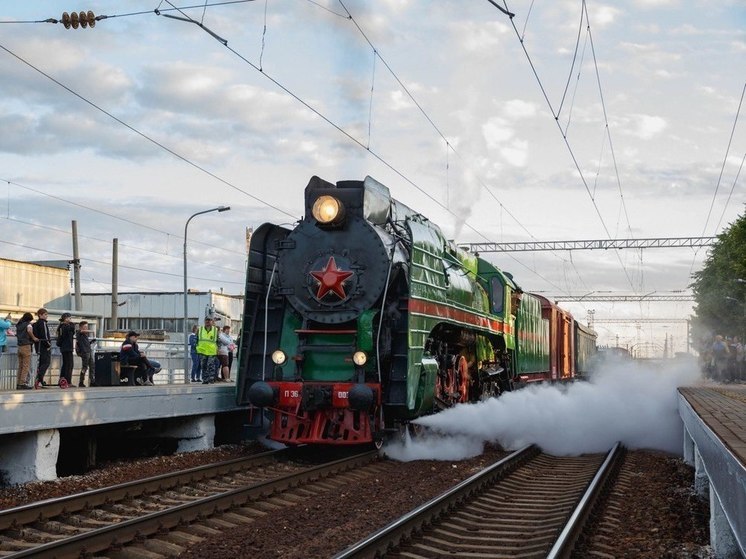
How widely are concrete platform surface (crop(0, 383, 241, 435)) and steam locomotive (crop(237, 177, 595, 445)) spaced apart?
865 mm

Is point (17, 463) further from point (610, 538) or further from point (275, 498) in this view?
point (610, 538)

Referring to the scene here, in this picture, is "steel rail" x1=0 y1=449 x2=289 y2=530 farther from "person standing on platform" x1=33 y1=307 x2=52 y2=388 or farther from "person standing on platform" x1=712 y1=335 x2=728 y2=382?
"person standing on platform" x1=712 y1=335 x2=728 y2=382

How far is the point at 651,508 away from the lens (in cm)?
991

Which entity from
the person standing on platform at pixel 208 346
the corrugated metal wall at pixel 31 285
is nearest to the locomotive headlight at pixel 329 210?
the person standing on platform at pixel 208 346

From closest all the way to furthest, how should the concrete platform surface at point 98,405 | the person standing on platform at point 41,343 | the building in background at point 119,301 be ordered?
the concrete platform surface at point 98,405 < the person standing on platform at point 41,343 < the building in background at point 119,301

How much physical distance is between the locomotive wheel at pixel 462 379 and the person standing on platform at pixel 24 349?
709 centimetres

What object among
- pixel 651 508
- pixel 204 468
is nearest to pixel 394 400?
pixel 204 468

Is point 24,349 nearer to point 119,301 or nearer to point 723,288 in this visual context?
point 723,288

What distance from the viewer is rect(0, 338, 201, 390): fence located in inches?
588

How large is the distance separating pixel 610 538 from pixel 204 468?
5.16 metres

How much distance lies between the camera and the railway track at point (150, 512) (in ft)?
24.1

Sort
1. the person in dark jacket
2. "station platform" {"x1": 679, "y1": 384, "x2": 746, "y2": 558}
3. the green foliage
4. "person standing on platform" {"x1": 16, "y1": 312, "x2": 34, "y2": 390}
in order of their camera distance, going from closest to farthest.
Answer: "station platform" {"x1": 679, "y1": 384, "x2": 746, "y2": 558} → "person standing on platform" {"x1": 16, "y1": 312, "x2": 34, "y2": 390} → the person in dark jacket → the green foliage

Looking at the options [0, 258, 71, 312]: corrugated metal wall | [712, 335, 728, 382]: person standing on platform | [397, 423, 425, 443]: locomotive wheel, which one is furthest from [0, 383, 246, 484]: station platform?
[0, 258, 71, 312]: corrugated metal wall

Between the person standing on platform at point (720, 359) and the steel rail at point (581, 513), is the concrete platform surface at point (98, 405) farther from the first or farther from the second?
the person standing on platform at point (720, 359)
